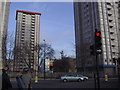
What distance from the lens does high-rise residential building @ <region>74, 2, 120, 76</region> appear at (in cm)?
5388

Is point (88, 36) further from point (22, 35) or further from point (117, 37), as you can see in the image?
point (22, 35)

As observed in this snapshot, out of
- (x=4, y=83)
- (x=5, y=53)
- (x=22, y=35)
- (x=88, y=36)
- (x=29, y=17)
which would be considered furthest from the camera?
(x=29, y=17)

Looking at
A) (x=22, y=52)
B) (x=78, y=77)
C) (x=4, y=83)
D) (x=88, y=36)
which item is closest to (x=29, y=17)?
(x=88, y=36)

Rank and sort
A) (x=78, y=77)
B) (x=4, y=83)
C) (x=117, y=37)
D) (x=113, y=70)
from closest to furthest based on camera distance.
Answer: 1. (x=4, y=83)
2. (x=78, y=77)
3. (x=113, y=70)
4. (x=117, y=37)

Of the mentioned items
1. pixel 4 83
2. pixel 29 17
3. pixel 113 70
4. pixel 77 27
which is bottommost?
pixel 113 70

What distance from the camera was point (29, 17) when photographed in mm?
111250

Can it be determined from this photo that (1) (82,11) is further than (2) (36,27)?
No

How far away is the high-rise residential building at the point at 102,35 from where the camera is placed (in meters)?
53.9

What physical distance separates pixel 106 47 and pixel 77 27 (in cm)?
2272

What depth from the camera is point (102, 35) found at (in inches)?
2265

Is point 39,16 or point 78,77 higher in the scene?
point 39,16

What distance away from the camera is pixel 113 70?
178ft

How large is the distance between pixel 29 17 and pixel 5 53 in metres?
76.9

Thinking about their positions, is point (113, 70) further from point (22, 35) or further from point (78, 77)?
point (22, 35)
